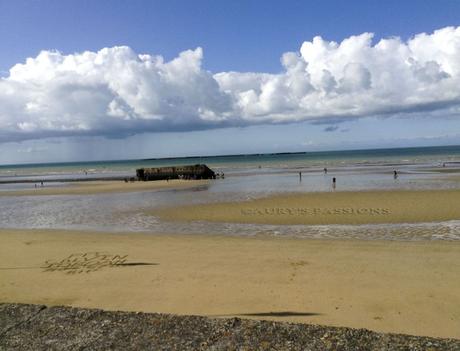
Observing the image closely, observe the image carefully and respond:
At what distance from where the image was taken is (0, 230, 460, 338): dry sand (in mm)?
7387

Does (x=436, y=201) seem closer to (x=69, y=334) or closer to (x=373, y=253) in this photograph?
(x=373, y=253)

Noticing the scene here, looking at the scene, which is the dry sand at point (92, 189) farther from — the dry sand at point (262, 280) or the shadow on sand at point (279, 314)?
the shadow on sand at point (279, 314)

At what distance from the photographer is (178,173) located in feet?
184

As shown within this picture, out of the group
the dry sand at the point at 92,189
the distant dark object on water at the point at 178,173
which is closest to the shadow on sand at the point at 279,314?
the dry sand at the point at 92,189

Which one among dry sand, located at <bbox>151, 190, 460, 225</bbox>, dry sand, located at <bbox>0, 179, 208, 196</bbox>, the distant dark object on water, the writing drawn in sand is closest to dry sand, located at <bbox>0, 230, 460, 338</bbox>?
the writing drawn in sand

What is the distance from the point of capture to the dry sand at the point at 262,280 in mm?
7387

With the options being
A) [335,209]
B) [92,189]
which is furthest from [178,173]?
[335,209]

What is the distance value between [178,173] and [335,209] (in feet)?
119

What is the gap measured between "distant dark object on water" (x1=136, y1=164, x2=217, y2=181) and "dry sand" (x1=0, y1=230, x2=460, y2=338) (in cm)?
4018

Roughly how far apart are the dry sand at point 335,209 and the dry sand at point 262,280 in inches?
219

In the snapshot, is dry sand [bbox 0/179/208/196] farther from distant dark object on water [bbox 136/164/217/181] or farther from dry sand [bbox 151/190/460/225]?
dry sand [bbox 151/190/460/225]

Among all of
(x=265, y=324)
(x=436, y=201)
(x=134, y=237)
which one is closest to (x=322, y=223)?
(x=134, y=237)

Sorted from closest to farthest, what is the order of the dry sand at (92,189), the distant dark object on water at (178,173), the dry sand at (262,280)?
the dry sand at (262,280), the dry sand at (92,189), the distant dark object on water at (178,173)

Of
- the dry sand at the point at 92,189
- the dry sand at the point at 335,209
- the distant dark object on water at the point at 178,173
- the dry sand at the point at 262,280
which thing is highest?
the distant dark object on water at the point at 178,173
